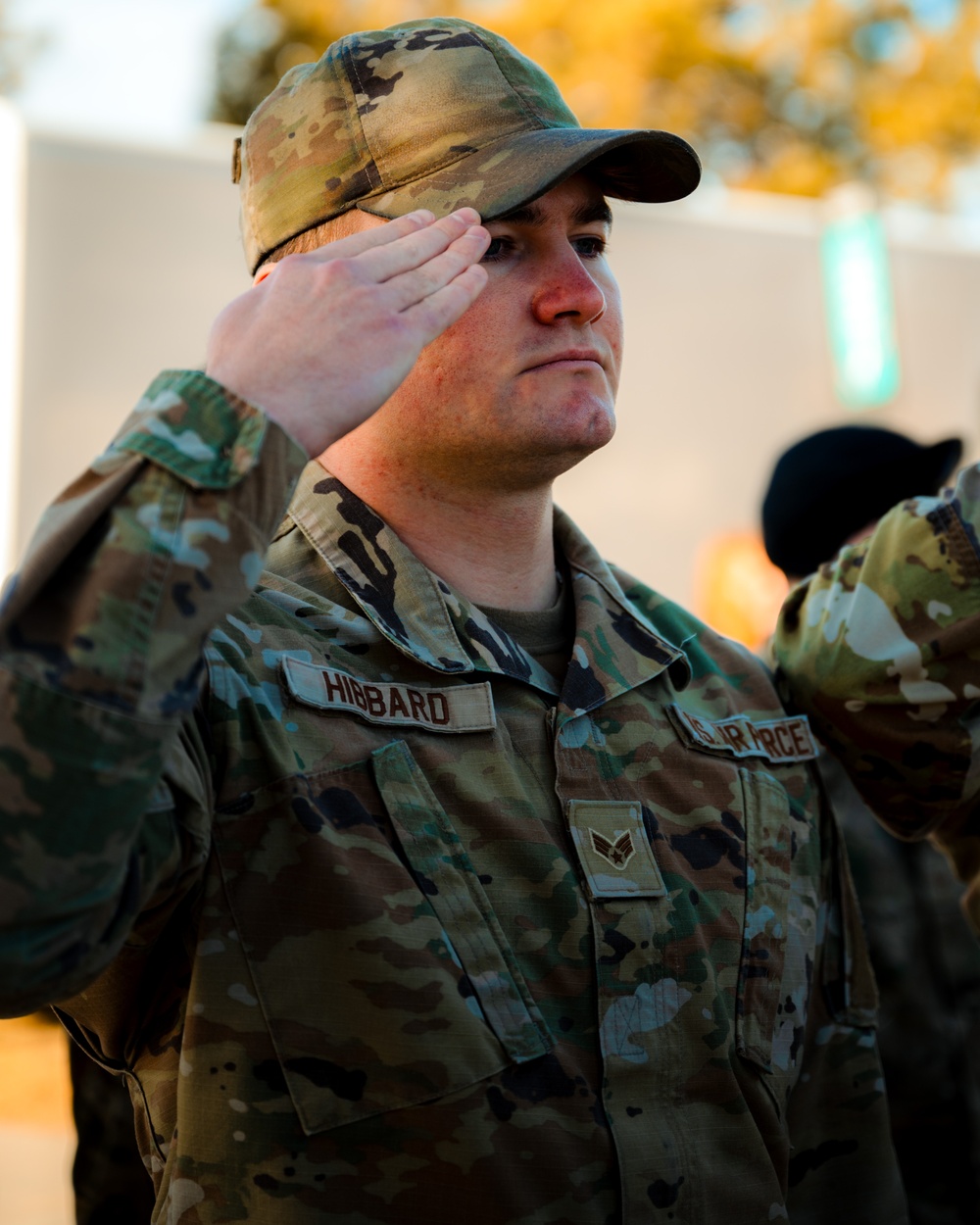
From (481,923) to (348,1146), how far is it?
0.30 m

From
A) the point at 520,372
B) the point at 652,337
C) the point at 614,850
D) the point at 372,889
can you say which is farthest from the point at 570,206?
the point at 652,337

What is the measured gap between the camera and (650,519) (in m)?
6.22

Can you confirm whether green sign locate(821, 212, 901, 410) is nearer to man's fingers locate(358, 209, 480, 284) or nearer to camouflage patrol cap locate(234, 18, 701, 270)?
camouflage patrol cap locate(234, 18, 701, 270)

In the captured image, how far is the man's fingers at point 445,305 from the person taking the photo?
161 centimetres

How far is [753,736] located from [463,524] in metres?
0.55

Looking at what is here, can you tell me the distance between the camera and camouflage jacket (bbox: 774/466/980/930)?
1990mm

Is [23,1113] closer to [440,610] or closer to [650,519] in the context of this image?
[650,519]

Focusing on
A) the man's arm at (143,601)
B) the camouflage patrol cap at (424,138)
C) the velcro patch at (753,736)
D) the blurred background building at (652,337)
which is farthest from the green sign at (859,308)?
the man's arm at (143,601)

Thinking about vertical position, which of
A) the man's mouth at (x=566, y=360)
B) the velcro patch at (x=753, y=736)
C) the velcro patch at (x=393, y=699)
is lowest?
the velcro patch at (x=753, y=736)

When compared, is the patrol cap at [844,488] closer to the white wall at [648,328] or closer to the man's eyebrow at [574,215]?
the man's eyebrow at [574,215]

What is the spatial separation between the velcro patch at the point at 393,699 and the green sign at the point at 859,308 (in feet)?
17.6

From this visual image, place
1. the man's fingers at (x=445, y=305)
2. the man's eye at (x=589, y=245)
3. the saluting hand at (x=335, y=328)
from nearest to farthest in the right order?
the saluting hand at (x=335, y=328) < the man's fingers at (x=445, y=305) < the man's eye at (x=589, y=245)

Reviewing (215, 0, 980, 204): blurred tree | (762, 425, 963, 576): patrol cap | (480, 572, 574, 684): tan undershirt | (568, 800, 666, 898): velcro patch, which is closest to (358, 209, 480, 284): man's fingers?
(480, 572, 574, 684): tan undershirt

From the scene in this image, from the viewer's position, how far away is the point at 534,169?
1.90m
